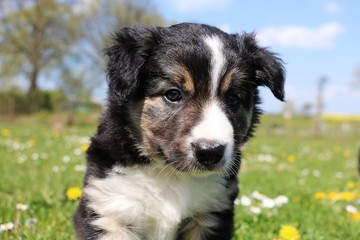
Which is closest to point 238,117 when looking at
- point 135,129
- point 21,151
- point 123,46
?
point 135,129

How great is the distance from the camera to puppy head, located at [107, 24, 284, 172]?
8.99 ft

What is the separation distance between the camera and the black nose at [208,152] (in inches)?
100

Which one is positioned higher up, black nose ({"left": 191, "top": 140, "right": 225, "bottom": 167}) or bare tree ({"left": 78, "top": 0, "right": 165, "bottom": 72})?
black nose ({"left": 191, "top": 140, "right": 225, "bottom": 167})

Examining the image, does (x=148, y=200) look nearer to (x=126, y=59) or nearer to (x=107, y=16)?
(x=126, y=59)

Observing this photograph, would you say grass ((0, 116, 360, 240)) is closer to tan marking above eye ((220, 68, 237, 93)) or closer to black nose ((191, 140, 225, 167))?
tan marking above eye ((220, 68, 237, 93))

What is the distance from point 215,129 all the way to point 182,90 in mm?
430

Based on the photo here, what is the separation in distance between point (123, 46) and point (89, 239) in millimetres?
1241

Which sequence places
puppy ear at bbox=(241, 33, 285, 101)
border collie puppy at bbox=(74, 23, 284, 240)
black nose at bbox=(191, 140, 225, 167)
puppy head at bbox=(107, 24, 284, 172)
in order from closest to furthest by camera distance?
1. black nose at bbox=(191, 140, 225, 167)
2. puppy head at bbox=(107, 24, 284, 172)
3. border collie puppy at bbox=(74, 23, 284, 240)
4. puppy ear at bbox=(241, 33, 285, 101)

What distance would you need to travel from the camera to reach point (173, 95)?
296 centimetres

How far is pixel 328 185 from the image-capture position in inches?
310

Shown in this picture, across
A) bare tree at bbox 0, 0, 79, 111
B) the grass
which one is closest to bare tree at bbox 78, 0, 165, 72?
bare tree at bbox 0, 0, 79, 111

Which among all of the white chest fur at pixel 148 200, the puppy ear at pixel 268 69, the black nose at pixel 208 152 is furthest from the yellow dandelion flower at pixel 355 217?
the black nose at pixel 208 152

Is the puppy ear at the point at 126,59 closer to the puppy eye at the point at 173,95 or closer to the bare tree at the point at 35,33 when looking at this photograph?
the puppy eye at the point at 173,95

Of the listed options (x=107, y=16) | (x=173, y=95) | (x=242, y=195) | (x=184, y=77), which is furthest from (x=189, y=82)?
(x=107, y=16)
